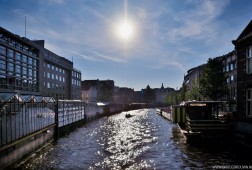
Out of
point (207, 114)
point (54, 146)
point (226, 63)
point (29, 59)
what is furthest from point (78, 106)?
point (226, 63)

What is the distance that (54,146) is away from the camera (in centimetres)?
2338

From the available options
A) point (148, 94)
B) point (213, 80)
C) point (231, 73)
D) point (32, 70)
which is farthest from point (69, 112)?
point (148, 94)

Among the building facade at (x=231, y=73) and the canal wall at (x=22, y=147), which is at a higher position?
the building facade at (x=231, y=73)

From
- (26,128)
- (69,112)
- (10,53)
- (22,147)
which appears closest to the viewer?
(22,147)

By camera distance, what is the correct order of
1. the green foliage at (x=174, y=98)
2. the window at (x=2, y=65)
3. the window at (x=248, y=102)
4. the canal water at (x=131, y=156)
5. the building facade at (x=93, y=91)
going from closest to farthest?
the canal water at (x=131, y=156), the window at (x=248, y=102), the window at (x=2, y=65), the green foliage at (x=174, y=98), the building facade at (x=93, y=91)

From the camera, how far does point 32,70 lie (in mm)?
78000

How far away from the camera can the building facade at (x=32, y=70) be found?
207 feet

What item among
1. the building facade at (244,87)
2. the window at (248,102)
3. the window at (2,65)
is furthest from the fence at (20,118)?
the window at (2,65)

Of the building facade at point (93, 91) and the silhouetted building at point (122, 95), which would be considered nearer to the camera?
the building facade at point (93, 91)

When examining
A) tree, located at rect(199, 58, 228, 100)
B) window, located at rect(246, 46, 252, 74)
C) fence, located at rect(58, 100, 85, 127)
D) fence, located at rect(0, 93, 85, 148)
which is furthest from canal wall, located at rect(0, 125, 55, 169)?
tree, located at rect(199, 58, 228, 100)

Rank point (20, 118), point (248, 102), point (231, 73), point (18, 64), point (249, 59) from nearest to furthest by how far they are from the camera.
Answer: point (20, 118), point (248, 102), point (249, 59), point (231, 73), point (18, 64)

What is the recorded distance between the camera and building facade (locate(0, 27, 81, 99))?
63.2m

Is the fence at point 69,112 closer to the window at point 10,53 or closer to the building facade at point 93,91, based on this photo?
the window at point 10,53

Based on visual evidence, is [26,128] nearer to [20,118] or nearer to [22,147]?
[20,118]
